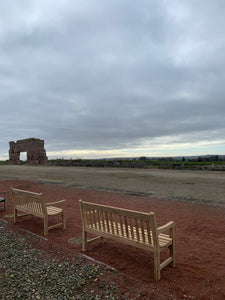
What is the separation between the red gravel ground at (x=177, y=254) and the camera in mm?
2641

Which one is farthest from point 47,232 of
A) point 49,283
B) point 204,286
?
point 204,286

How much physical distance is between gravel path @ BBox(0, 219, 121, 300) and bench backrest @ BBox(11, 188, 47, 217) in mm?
1161

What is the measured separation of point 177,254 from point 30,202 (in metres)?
3.61

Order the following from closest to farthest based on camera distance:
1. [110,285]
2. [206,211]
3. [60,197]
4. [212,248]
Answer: [110,285]
[212,248]
[206,211]
[60,197]

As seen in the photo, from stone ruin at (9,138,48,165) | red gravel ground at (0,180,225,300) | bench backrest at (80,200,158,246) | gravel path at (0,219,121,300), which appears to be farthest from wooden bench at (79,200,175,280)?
stone ruin at (9,138,48,165)

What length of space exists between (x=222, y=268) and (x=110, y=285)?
1742mm

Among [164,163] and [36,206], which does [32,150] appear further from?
[36,206]

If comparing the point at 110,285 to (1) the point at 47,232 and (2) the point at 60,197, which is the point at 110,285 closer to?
(1) the point at 47,232

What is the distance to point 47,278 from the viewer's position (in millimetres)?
2818

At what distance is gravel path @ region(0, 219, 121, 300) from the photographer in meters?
2.50

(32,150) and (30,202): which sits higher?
(32,150)

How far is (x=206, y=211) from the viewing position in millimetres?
6246

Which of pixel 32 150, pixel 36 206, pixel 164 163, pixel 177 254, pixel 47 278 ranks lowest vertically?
pixel 177 254

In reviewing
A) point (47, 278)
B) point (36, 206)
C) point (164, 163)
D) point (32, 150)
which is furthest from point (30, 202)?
point (32, 150)
